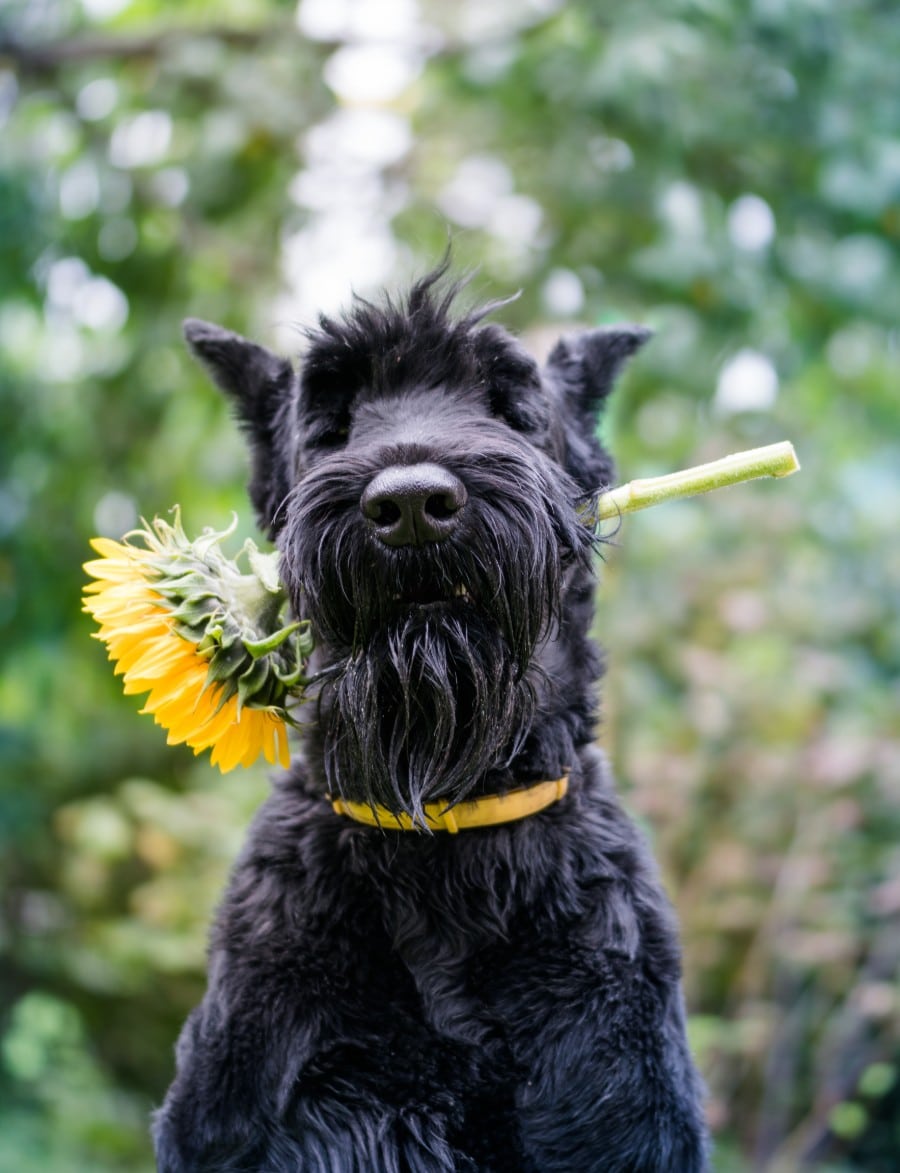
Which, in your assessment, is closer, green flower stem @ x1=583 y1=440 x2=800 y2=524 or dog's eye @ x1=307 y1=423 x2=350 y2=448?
green flower stem @ x1=583 y1=440 x2=800 y2=524

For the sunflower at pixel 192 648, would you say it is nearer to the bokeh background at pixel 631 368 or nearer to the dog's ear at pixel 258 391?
the dog's ear at pixel 258 391

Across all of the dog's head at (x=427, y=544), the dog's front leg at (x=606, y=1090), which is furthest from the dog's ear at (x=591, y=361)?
the dog's front leg at (x=606, y=1090)

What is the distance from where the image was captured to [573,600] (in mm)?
2379

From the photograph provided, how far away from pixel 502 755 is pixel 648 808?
2.98 metres

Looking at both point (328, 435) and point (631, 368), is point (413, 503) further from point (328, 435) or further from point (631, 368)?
point (631, 368)

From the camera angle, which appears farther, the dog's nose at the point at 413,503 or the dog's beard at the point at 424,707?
the dog's beard at the point at 424,707

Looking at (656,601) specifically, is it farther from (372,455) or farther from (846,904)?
Result: (372,455)

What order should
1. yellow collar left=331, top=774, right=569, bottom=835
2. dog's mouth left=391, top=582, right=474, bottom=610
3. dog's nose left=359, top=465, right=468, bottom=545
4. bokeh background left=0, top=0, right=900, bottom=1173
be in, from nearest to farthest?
dog's nose left=359, top=465, right=468, bottom=545
dog's mouth left=391, top=582, right=474, bottom=610
yellow collar left=331, top=774, right=569, bottom=835
bokeh background left=0, top=0, right=900, bottom=1173

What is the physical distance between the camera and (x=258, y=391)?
8.45ft

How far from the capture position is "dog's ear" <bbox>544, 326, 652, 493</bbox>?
8.23 ft

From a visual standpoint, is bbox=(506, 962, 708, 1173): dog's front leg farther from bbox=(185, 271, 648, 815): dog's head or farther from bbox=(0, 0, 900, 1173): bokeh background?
bbox=(0, 0, 900, 1173): bokeh background

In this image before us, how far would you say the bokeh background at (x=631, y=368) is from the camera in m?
4.69

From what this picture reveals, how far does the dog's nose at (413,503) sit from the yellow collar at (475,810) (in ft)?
→ 1.76

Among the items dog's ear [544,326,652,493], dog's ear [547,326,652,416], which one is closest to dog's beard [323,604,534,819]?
dog's ear [544,326,652,493]
